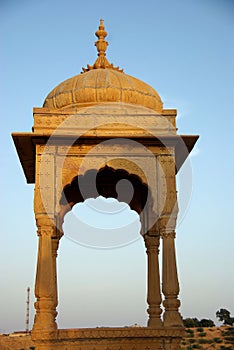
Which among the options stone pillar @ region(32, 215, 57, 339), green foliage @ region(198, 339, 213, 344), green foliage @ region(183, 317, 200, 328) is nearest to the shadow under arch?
stone pillar @ region(32, 215, 57, 339)

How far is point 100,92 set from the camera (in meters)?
14.5

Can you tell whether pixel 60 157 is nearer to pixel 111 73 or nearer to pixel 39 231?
pixel 39 231

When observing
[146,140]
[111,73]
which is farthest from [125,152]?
[111,73]

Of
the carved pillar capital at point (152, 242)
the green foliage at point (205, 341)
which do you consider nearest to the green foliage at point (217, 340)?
the green foliage at point (205, 341)

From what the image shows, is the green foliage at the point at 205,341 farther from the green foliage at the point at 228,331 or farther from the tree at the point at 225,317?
the tree at the point at 225,317

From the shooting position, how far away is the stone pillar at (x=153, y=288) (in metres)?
15.9

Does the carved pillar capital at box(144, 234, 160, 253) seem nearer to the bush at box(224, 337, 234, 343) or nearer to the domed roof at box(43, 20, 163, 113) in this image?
the domed roof at box(43, 20, 163, 113)

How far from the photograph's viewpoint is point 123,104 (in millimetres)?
14492

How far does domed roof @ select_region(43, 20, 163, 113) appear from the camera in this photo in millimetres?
14461

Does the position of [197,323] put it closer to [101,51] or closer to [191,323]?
[191,323]

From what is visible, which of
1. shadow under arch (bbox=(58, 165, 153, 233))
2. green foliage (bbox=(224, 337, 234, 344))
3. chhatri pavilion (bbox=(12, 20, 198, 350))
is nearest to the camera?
chhatri pavilion (bbox=(12, 20, 198, 350))

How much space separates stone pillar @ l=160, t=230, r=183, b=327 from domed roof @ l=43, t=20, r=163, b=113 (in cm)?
365

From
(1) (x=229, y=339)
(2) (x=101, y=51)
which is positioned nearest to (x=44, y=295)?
(2) (x=101, y=51)

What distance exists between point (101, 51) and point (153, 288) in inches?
280
